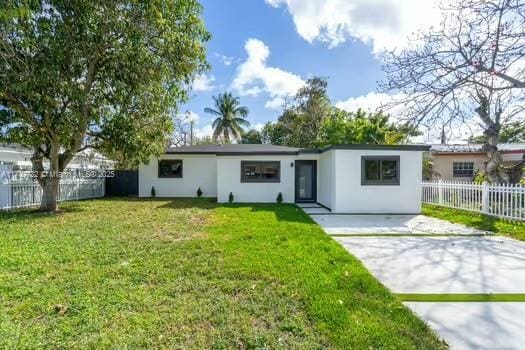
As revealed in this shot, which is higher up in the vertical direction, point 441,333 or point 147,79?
point 147,79

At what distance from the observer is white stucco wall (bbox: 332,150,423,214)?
1184 centimetres

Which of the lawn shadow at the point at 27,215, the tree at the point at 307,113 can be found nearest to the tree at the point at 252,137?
the tree at the point at 307,113

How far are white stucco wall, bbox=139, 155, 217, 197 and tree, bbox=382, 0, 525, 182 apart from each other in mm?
12011

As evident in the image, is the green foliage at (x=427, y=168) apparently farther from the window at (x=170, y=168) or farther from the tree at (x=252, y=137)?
the tree at (x=252, y=137)

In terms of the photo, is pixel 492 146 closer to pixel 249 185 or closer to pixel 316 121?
pixel 249 185

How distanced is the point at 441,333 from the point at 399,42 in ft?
22.6

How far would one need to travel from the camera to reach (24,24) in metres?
8.52

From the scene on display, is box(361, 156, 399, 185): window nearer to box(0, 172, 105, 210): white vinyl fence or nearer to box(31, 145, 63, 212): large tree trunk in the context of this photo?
box(31, 145, 63, 212): large tree trunk

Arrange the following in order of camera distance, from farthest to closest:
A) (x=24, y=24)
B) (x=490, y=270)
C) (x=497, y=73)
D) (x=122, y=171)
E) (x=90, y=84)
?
(x=122, y=171)
(x=90, y=84)
(x=24, y=24)
(x=497, y=73)
(x=490, y=270)

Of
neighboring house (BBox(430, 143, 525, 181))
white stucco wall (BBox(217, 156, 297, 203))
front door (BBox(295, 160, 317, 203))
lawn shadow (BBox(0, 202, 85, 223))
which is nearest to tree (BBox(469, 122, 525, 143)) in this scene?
neighboring house (BBox(430, 143, 525, 181))

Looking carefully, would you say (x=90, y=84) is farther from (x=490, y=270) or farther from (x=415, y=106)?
(x=490, y=270)

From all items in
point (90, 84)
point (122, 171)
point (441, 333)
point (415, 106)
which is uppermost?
point (90, 84)

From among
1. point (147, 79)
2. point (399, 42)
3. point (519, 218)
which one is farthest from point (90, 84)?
point (519, 218)

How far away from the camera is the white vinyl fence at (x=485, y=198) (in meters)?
9.02
